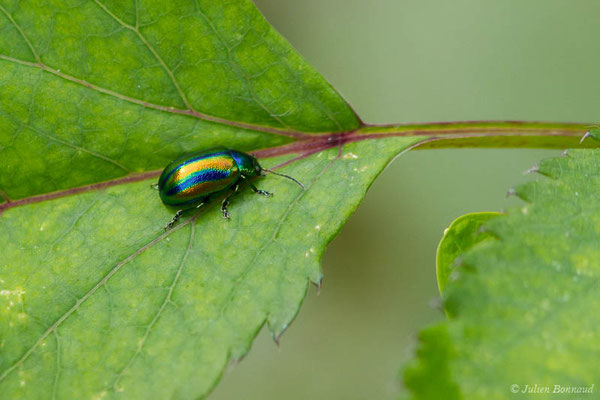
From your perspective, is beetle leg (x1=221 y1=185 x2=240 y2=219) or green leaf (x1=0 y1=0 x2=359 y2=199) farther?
beetle leg (x1=221 y1=185 x2=240 y2=219)

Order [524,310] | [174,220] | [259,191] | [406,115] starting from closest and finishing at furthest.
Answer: [524,310], [174,220], [259,191], [406,115]

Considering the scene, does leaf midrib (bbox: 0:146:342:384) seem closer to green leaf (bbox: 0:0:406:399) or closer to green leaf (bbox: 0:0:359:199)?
green leaf (bbox: 0:0:406:399)

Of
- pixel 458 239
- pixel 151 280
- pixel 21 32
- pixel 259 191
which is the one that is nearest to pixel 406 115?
pixel 259 191

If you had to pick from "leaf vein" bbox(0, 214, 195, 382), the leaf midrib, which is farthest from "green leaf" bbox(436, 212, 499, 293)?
"leaf vein" bbox(0, 214, 195, 382)

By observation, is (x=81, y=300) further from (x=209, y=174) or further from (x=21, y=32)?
(x=21, y=32)

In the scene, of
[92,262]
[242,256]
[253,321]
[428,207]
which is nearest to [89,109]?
[92,262]

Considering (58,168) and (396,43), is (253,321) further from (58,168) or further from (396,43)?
(396,43)

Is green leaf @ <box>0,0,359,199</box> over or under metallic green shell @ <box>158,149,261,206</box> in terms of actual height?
over
